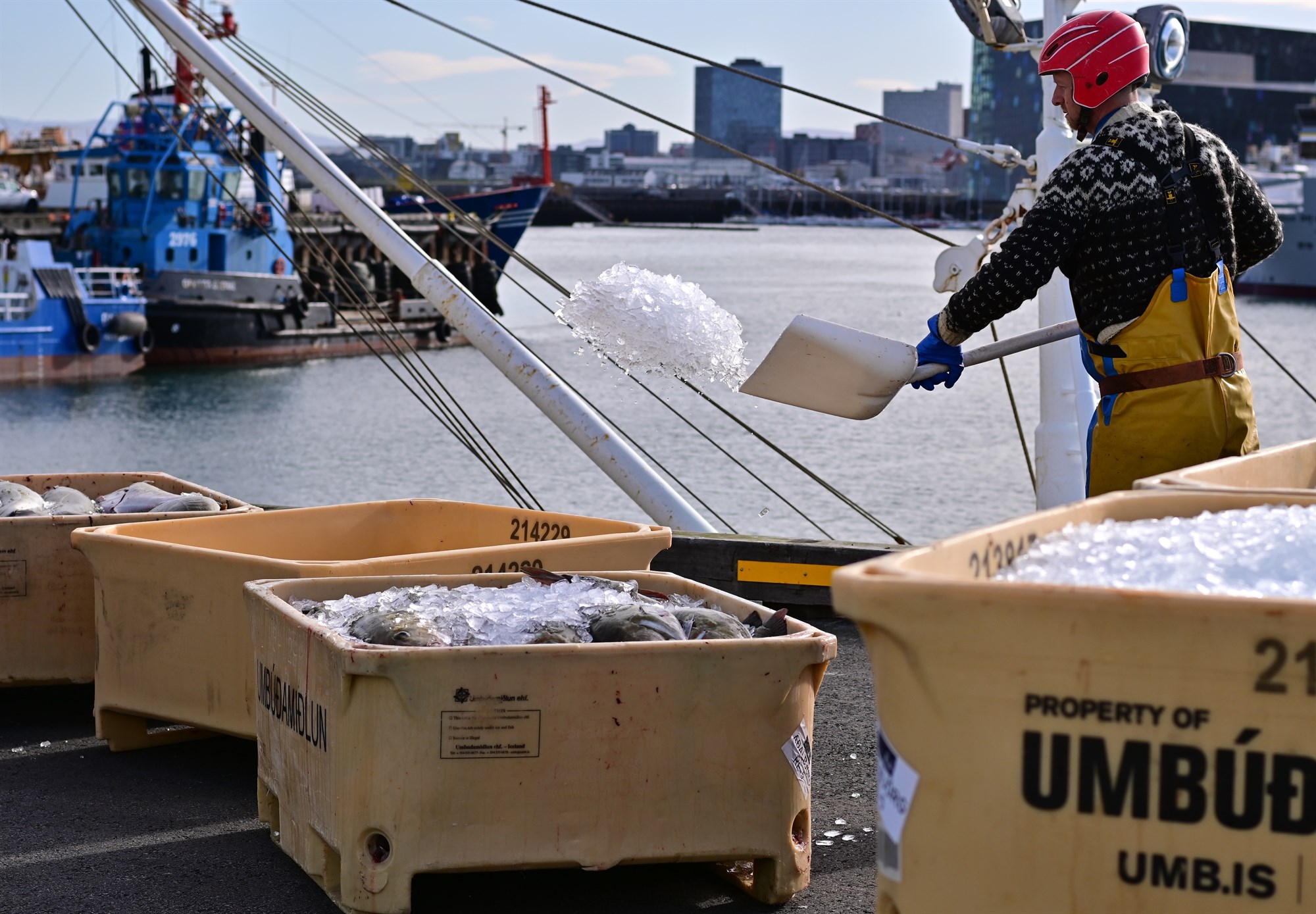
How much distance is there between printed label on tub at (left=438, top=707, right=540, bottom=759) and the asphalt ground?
45 cm

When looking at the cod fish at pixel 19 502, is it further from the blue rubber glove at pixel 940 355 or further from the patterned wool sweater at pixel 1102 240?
the patterned wool sweater at pixel 1102 240

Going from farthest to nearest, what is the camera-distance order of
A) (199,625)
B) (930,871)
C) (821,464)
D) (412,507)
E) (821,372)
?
(821,464)
(412,507)
(199,625)
(821,372)
(930,871)

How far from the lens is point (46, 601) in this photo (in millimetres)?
4914

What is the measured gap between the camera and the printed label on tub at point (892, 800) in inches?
83.5

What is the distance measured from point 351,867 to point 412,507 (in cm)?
230

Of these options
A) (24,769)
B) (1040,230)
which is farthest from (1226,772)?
(24,769)

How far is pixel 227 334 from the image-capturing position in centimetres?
4091

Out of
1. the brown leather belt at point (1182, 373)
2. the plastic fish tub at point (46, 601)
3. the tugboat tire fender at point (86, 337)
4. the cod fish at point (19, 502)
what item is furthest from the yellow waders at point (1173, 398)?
the tugboat tire fender at point (86, 337)

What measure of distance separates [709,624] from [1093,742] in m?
1.57

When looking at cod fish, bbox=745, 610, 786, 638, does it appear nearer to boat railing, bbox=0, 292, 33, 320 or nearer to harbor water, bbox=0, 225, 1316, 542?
harbor water, bbox=0, 225, 1316, 542

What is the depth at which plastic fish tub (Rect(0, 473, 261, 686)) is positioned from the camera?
4887mm

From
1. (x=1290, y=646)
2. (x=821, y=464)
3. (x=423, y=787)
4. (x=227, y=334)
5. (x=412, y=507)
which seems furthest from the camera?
(x=227, y=334)

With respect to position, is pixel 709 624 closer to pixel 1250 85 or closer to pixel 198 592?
pixel 198 592

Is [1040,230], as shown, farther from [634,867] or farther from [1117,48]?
[634,867]
